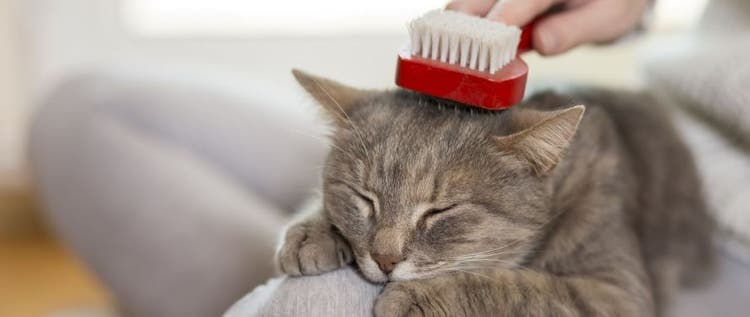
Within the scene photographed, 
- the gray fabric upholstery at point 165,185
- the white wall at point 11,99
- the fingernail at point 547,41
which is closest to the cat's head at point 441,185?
the fingernail at point 547,41

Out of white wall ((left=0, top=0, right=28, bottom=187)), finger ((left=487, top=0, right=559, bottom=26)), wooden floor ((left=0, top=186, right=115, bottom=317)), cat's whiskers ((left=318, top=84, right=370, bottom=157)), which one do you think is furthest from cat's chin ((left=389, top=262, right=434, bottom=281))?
white wall ((left=0, top=0, right=28, bottom=187))

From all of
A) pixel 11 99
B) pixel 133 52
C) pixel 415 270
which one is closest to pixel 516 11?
pixel 415 270

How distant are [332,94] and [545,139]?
269 millimetres

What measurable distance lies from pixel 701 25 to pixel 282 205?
0.76m

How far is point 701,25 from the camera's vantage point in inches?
50.3

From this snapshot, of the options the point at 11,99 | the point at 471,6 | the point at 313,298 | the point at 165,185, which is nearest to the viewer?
the point at 313,298

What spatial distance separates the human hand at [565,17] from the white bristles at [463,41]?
0.07 m

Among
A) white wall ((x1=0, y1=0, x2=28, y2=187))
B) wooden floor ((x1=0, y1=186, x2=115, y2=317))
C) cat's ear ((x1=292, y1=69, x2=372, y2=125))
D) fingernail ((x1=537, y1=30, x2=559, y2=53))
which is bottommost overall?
wooden floor ((x1=0, y1=186, x2=115, y2=317))

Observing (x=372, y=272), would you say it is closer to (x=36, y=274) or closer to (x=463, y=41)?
(x=463, y=41)

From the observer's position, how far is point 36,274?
2.31m

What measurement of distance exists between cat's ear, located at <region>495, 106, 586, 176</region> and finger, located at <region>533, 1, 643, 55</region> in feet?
0.44

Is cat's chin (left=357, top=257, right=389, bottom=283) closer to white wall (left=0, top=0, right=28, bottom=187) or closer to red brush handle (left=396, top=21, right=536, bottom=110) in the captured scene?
red brush handle (left=396, top=21, right=536, bottom=110)

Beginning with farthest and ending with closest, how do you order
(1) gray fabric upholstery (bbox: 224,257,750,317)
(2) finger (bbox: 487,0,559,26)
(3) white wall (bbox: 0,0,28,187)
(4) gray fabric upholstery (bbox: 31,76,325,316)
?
(3) white wall (bbox: 0,0,28,187)
(4) gray fabric upholstery (bbox: 31,76,325,316)
(2) finger (bbox: 487,0,559,26)
(1) gray fabric upholstery (bbox: 224,257,750,317)

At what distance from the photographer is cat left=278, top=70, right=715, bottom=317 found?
870 millimetres
